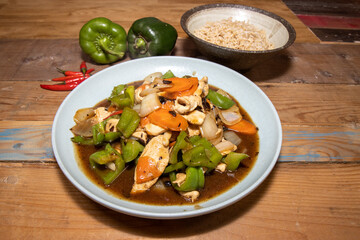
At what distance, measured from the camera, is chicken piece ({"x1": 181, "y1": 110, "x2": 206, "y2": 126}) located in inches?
69.6

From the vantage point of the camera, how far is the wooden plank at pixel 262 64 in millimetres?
2801

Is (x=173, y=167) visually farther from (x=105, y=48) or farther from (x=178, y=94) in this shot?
(x=105, y=48)

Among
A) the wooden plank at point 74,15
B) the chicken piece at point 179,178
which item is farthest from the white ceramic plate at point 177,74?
the wooden plank at point 74,15

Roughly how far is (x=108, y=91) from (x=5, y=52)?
1664 millimetres

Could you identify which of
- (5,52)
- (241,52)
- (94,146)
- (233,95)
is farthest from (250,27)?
(5,52)

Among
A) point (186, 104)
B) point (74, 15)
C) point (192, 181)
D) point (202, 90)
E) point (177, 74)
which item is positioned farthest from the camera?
point (74, 15)

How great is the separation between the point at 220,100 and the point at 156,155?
2.54 feet

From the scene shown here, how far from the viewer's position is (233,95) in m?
2.27

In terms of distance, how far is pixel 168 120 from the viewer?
67.0 inches

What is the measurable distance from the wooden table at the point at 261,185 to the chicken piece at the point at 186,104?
0.69 metres

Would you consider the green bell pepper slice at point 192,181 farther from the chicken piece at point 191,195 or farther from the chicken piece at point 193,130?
the chicken piece at point 193,130

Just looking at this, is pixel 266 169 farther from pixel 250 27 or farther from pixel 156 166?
pixel 250 27

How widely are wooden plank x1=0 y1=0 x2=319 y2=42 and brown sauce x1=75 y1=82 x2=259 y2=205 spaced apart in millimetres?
2120

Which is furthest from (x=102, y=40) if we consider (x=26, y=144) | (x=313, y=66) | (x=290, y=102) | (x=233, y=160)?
(x=313, y=66)
